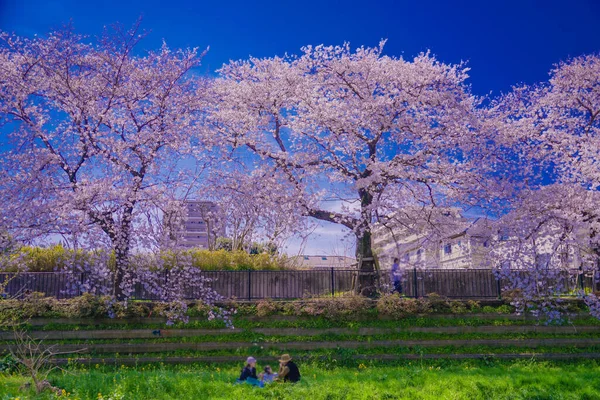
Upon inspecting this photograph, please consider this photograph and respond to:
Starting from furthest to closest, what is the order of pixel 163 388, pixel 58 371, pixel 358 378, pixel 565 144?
1. pixel 565 144
2. pixel 58 371
3. pixel 358 378
4. pixel 163 388

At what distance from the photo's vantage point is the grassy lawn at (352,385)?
1079 centimetres

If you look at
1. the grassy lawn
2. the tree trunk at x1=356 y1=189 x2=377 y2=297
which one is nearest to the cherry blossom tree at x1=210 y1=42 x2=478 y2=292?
the tree trunk at x1=356 y1=189 x2=377 y2=297

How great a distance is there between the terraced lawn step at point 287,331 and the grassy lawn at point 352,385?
2.14 m

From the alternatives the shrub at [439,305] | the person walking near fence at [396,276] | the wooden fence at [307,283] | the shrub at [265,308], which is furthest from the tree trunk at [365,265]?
the shrub at [265,308]

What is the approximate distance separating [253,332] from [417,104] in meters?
8.97

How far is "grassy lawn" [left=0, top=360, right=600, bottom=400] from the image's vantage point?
10.8m

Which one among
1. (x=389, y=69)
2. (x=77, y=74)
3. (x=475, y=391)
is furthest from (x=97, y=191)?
(x=475, y=391)

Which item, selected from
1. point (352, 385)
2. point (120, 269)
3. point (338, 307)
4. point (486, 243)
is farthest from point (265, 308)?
point (486, 243)

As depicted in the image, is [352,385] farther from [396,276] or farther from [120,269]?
[120,269]

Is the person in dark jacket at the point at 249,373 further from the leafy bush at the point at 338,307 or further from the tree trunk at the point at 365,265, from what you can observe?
the tree trunk at the point at 365,265

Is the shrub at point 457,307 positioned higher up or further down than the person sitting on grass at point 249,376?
higher up

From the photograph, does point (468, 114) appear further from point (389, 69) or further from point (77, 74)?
point (77, 74)

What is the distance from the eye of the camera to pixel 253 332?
16031mm

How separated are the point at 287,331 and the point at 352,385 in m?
4.70
